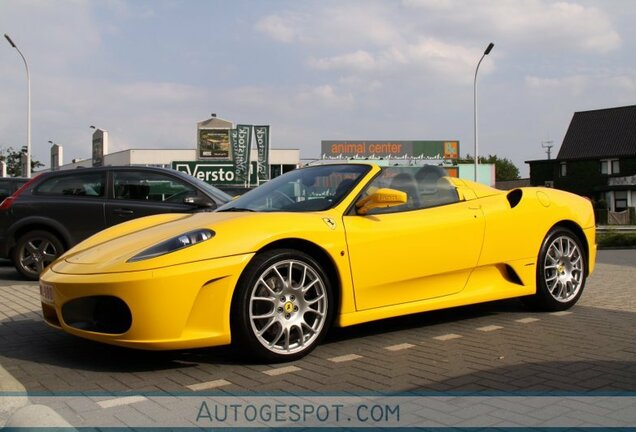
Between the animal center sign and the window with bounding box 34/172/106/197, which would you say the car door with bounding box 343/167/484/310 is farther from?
the animal center sign

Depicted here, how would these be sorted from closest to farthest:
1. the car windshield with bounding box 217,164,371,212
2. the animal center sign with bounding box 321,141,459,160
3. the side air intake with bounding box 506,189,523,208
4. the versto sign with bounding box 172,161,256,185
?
1. the car windshield with bounding box 217,164,371,212
2. the side air intake with bounding box 506,189,523,208
3. the versto sign with bounding box 172,161,256,185
4. the animal center sign with bounding box 321,141,459,160

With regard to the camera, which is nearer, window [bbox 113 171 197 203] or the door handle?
the door handle

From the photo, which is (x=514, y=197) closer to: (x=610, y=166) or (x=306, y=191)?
(x=306, y=191)

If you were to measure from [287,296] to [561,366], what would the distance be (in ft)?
6.06

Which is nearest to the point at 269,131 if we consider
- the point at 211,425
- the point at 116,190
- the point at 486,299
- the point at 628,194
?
Answer: the point at 116,190

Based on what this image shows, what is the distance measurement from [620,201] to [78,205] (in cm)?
5580

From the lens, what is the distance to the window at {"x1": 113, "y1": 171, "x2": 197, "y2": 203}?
9000mm

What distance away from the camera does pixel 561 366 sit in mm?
4203

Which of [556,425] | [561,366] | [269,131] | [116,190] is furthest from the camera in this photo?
[269,131]

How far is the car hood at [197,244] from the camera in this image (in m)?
4.11

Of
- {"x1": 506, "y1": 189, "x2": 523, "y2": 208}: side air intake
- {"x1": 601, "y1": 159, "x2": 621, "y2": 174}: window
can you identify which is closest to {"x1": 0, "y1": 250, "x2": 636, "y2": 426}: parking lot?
{"x1": 506, "y1": 189, "x2": 523, "y2": 208}: side air intake

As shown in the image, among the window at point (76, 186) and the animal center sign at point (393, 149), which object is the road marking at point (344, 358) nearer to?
the window at point (76, 186)

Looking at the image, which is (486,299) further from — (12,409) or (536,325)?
(12,409)

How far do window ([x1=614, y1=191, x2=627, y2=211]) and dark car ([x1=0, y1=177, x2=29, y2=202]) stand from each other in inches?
2126
